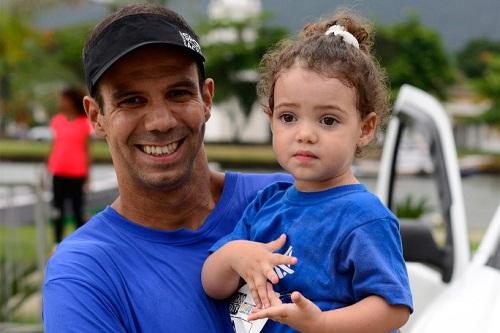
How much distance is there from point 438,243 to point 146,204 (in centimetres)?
243

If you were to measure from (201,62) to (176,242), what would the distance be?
0.47m

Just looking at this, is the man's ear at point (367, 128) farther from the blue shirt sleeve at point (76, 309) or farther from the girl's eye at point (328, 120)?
the blue shirt sleeve at point (76, 309)

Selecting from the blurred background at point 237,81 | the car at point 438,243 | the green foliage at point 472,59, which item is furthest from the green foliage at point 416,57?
the car at point 438,243

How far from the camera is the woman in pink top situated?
10227 mm

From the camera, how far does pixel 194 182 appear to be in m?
2.40

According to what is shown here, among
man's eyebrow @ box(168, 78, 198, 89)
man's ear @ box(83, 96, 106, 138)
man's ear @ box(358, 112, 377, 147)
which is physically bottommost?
man's ear @ box(83, 96, 106, 138)

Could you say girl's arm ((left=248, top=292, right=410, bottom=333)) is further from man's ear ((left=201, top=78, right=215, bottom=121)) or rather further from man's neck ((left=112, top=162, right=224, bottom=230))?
man's ear ((left=201, top=78, right=215, bottom=121))

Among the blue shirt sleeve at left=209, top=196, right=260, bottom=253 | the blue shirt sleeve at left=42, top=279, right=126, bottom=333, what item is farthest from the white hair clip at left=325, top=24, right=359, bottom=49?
the blue shirt sleeve at left=42, top=279, right=126, bottom=333

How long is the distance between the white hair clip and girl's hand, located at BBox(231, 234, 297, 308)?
0.47m

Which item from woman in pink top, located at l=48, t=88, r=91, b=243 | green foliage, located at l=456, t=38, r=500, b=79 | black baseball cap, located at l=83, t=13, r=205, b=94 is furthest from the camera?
green foliage, located at l=456, t=38, r=500, b=79

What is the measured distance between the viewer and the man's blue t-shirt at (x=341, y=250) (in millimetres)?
1841

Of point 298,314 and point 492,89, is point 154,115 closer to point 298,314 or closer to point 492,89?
point 298,314

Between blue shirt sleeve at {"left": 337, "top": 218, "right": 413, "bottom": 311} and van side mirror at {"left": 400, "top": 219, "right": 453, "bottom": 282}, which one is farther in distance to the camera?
van side mirror at {"left": 400, "top": 219, "right": 453, "bottom": 282}

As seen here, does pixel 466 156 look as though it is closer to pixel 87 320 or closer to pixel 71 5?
pixel 71 5
